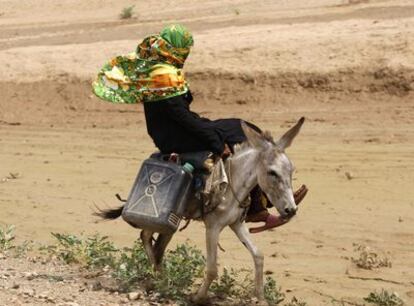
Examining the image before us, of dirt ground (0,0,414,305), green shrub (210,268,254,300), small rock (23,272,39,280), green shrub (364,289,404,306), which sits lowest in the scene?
dirt ground (0,0,414,305)

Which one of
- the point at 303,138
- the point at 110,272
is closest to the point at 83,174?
the point at 303,138

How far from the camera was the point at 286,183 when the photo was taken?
22.2ft

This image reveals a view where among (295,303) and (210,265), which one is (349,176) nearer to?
(295,303)

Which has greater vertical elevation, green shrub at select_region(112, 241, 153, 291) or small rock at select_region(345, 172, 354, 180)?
green shrub at select_region(112, 241, 153, 291)

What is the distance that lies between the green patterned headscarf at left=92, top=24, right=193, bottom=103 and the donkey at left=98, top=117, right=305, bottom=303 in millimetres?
625

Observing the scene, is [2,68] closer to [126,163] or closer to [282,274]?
[126,163]

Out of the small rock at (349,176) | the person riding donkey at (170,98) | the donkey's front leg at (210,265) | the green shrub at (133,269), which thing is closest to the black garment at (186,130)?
the person riding donkey at (170,98)

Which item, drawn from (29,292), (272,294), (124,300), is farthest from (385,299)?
(29,292)

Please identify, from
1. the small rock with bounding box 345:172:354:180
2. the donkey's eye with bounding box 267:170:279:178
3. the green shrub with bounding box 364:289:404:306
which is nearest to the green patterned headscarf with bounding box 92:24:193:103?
the donkey's eye with bounding box 267:170:279:178

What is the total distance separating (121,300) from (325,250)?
3051mm

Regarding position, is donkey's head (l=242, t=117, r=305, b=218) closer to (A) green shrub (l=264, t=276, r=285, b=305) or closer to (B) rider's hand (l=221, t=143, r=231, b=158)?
(B) rider's hand (l=221, t=143, r=231, b=158)

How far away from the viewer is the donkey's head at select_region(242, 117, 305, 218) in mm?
6727

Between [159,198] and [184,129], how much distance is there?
530 mm

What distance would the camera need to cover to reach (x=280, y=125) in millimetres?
15469
